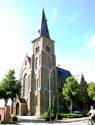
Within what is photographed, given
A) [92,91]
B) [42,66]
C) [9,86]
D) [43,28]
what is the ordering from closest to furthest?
[9,86], [92,91], [42,66], [43,28]

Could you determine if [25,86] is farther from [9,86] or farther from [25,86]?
[9,86]

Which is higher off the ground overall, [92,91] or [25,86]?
[25,86]

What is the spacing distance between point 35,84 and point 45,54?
801 cm

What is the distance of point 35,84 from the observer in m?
63.5

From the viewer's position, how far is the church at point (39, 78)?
6103 centimetres

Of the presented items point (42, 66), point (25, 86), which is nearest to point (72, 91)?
point (42, 66)

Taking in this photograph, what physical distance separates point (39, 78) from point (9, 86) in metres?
13.3

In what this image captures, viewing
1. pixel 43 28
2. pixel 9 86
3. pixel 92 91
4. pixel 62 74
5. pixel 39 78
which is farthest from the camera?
pixel 62 74

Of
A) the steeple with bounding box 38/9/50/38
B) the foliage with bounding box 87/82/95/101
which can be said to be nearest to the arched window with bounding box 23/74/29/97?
the steeple with bounding box 38/9/50/38

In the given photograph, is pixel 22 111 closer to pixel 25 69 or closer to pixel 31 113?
pixel 31 113

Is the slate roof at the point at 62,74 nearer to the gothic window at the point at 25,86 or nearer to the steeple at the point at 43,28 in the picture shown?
the gothic window at the point at 25,86

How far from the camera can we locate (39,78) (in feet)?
204

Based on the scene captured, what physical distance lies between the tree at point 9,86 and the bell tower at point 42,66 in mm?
10398

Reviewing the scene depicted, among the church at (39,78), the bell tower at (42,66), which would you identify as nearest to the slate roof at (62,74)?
the church at (39,78)
